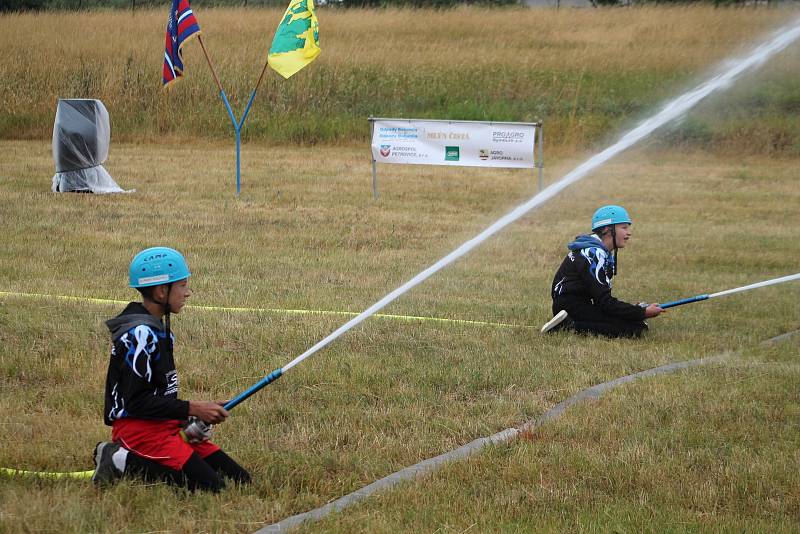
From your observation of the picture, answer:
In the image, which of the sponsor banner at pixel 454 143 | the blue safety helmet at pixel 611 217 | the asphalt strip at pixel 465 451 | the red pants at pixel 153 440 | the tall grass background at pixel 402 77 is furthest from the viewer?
the tall grass background at pixel 402 77

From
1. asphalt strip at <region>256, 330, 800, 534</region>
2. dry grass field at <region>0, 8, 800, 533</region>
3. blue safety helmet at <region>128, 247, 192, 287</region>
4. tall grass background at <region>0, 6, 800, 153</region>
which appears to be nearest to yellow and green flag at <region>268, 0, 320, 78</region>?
dry grass field at <region>0, 8, 800, 533</region>

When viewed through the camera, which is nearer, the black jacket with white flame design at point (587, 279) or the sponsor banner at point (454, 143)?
the black jacket with white flame design at point (587, 279)

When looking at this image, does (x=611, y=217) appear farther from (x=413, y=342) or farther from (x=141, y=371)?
(x=141, y=371)

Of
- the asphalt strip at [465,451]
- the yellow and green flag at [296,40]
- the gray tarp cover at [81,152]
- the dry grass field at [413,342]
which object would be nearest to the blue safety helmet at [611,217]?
the dry grass field at [413,342]

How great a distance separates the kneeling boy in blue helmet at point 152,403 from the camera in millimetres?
4758

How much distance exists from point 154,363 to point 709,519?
2.70 meters

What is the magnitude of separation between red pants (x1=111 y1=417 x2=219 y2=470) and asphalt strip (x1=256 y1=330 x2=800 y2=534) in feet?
2.06

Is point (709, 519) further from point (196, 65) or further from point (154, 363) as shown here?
point (196, 65)

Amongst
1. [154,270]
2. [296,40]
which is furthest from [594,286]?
[296,40]

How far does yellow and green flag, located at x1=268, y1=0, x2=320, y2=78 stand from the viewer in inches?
633

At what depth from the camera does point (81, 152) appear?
54.6 feet

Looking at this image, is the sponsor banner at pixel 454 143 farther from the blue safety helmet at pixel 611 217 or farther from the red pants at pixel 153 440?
the red pants at pixel 153 440

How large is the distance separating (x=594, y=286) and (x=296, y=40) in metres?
8.95

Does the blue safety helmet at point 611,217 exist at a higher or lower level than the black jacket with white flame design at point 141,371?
higher
